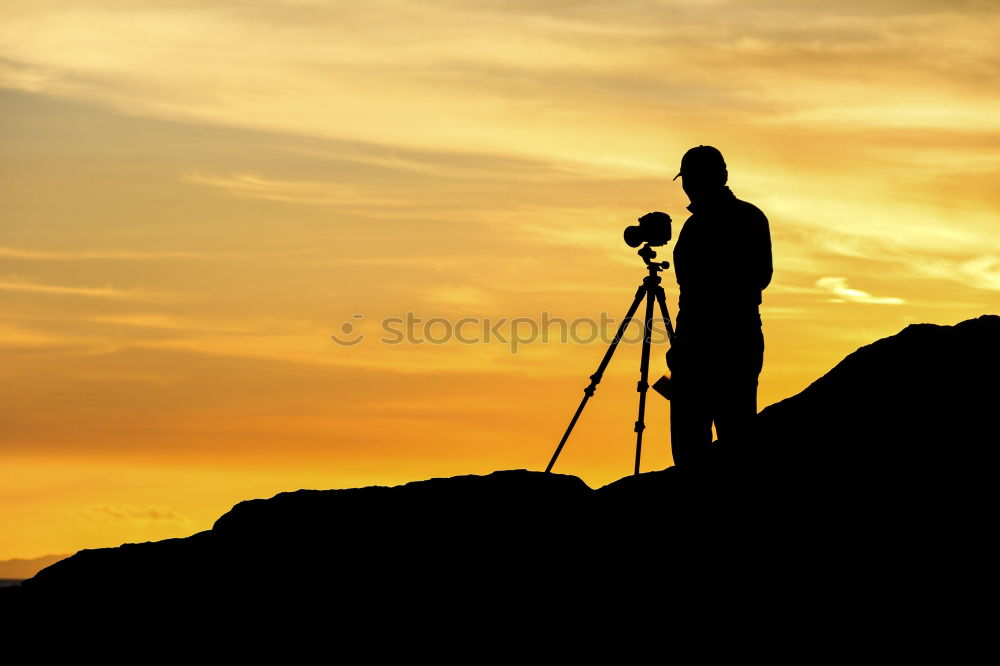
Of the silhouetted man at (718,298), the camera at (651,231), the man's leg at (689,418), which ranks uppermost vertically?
the camera at (651,231)

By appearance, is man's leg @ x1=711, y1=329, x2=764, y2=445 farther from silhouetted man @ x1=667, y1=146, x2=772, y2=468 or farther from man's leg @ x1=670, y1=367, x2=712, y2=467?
man's leg @ x1=670, y1=367, x2=712, y2=467

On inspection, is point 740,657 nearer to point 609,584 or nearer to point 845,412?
point 609,584

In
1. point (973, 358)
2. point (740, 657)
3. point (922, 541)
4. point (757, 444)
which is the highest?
point (973, 358)

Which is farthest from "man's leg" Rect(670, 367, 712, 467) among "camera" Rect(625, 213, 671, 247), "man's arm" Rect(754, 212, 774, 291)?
"camera" Rect(625, 213, 671, 247)

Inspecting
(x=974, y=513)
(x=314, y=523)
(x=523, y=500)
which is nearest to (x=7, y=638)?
(x=314, y=523)

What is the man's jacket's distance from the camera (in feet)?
34.6

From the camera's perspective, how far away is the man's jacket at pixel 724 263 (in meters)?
10.5

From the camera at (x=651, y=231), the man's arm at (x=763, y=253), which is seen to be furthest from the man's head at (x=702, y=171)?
the camera at (x=651, y=231)

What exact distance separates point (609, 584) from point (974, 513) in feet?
9.65

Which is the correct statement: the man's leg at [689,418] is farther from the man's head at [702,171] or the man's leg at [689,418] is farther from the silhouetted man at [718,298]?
the man's head at [702,171]

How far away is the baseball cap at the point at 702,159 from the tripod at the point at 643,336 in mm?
1359

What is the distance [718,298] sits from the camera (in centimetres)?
1062

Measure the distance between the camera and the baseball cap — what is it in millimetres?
1167

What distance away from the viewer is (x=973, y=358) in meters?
11.6
